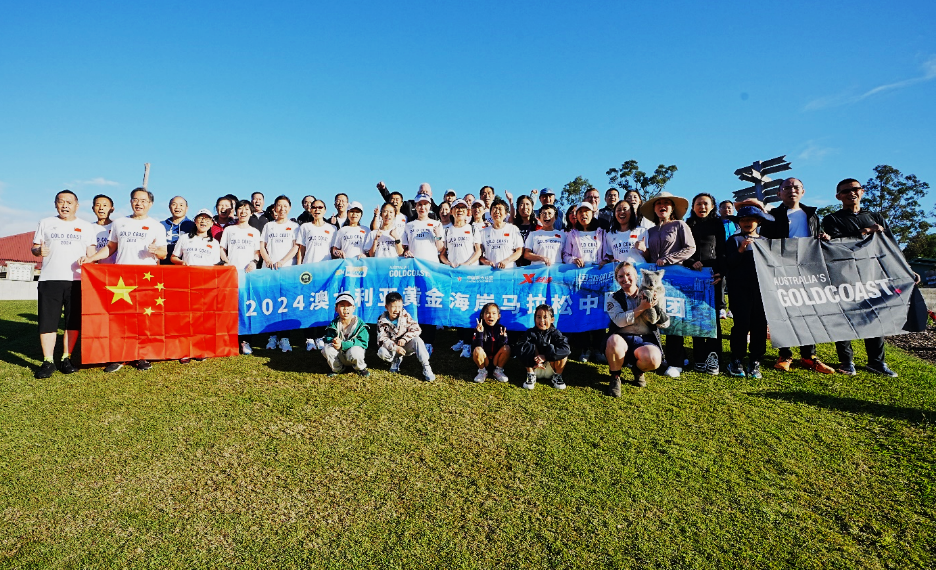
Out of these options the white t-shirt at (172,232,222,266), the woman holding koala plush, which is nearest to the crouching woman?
the woman holding koala plush

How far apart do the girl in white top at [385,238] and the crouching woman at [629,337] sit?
344cm

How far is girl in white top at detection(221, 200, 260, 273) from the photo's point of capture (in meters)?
6.75

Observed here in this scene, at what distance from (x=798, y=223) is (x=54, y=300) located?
9.32 metres

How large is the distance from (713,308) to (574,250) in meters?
1.89

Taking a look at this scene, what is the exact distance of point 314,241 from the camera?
709 centimetres

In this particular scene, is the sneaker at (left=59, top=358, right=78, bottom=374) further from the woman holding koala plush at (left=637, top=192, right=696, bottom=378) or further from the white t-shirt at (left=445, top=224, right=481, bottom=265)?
the woman holding koala plush at (left=637, top=192, right=696, bottom=378)

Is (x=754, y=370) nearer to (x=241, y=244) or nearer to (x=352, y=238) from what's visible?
(x=352, y=238)

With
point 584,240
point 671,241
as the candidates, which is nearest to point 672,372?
point 671,241

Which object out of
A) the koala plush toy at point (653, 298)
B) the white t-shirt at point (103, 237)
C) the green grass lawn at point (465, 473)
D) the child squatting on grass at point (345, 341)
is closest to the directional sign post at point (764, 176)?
the green grass lawn at point (465, 473)

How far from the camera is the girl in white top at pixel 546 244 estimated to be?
258 inches

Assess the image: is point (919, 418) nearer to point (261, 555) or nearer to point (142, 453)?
point (261, 555)

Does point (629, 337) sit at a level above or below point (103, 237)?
below

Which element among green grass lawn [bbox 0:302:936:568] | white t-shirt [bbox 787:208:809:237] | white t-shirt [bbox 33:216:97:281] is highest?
white t-shirt [bbox 787:208:809:237]

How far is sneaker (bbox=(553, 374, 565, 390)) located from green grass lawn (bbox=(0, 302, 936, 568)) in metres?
0.11
